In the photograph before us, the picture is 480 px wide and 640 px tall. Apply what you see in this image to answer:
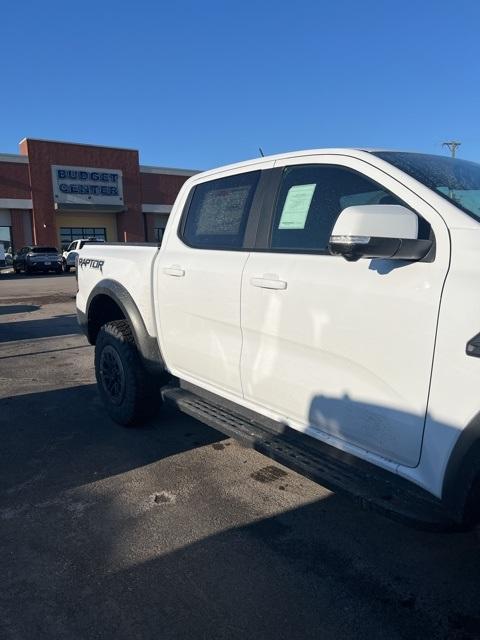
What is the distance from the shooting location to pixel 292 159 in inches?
117

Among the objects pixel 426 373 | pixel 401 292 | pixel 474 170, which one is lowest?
pixel 426 373

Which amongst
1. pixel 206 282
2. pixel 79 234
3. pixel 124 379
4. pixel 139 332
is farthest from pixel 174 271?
pixel 79 234

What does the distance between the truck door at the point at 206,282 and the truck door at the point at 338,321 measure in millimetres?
165

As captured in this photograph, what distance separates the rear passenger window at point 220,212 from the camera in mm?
3277

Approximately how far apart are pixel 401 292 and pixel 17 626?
Answer: 7.10 ft

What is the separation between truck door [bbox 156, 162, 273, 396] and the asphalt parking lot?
74 centimetres

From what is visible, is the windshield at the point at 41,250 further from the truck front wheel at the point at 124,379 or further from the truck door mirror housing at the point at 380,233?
the truck door mirror housing at the point at 380,233

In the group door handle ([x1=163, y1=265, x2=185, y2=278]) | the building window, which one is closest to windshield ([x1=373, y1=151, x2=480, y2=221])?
door handle ([x1=163, y1=265, x2=185, y2=278])

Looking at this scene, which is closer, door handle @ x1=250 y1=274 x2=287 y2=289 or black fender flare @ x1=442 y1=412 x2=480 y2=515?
black fender flare @ x1=442 y1=412 x2=480 y2=515

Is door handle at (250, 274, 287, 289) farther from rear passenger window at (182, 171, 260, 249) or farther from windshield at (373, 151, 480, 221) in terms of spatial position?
windshield at (373, 151, 480, 221)

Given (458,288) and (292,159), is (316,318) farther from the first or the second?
(292,159)

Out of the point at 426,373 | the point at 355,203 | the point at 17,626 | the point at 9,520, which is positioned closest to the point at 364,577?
the point at 426,373

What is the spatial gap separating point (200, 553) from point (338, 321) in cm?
142

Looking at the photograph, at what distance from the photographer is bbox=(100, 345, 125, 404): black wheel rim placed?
433 centimetres
